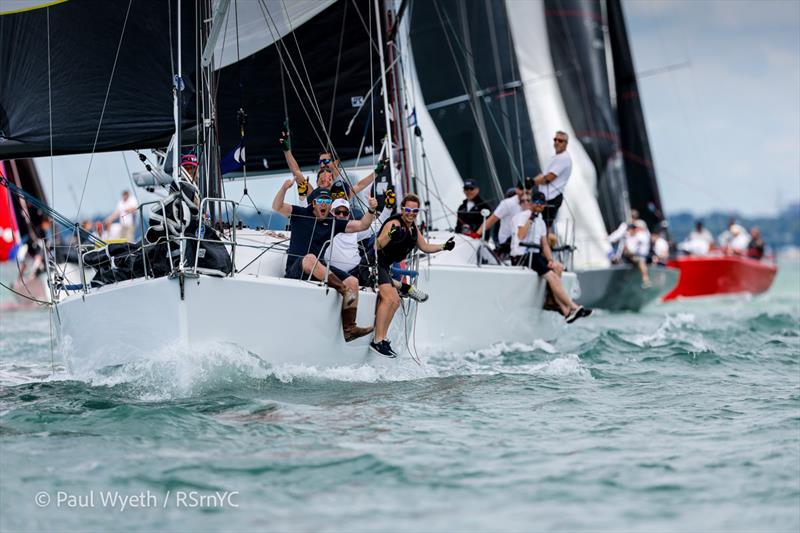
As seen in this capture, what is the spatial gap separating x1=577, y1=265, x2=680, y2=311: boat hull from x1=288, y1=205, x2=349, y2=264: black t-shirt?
1028 cm

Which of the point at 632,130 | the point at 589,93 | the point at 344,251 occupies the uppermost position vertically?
the point at 589,93

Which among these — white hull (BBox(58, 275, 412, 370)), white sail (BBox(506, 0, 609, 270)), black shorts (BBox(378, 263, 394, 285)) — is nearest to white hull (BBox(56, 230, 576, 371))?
white hull (BBox(58, 275, 412, 370))

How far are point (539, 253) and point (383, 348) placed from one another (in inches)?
146

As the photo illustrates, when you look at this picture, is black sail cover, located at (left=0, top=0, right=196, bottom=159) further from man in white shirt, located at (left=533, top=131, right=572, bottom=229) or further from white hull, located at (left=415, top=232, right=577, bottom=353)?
man in white shirt, located at (left=533, top=131, right=572, bottom=229)

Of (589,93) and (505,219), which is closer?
(505,219)

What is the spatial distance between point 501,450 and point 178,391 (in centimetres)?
236

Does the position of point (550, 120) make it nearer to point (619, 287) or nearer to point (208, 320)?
point (619, 287)

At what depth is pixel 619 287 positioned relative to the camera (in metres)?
19.1

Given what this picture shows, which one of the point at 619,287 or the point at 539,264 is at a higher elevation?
the point at 539,264

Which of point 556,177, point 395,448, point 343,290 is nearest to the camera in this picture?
point 395,448

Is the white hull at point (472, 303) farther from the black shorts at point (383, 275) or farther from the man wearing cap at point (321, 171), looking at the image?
the black shorts at point (383, 275)

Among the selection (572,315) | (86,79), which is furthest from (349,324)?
(572,315)

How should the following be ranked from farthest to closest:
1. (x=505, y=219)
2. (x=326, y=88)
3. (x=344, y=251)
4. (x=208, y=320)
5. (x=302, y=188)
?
(x=505, y=219) < (x=326, y=88) < (x=302, y=188) < (x=344, y=251) < (x=208, y=320)

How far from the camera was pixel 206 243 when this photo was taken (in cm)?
733
